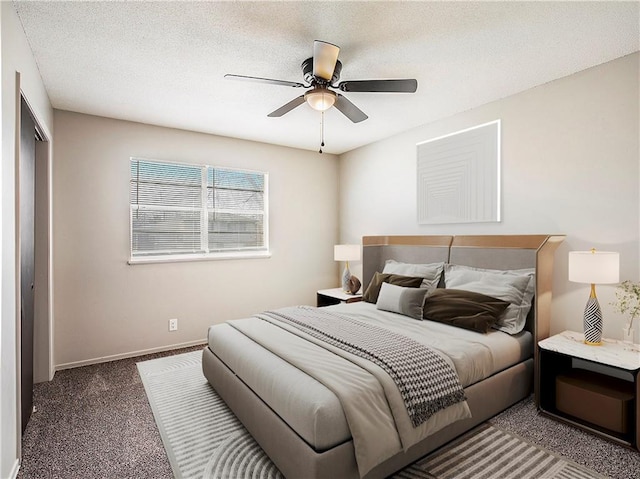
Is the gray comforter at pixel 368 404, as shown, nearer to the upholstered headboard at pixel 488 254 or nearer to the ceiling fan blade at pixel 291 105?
the upholstered headboard at pixel 488 254

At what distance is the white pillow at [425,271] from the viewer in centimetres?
359

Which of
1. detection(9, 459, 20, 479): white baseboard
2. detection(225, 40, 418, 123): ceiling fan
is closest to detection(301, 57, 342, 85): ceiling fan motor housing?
detection(225, 40, 418, 123): ceiling fan

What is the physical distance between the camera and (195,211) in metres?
4.27

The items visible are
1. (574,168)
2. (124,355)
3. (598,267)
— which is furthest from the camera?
(124,355)

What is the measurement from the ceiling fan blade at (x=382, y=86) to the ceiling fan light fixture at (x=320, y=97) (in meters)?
0.11

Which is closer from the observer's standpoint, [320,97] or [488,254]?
[320,97]

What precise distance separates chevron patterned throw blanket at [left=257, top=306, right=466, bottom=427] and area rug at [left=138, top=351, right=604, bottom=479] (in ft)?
1.13

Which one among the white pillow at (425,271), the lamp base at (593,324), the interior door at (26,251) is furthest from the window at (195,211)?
the lamp base at (593,324)

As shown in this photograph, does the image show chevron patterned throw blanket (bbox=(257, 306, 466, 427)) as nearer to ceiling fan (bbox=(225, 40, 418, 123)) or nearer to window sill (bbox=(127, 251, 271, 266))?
ceiling fan (bbox=(225, 40, 418, 123))

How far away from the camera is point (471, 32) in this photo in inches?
86.4

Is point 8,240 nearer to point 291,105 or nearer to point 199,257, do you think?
point 291,105

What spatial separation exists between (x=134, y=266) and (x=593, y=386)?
4.29 metres

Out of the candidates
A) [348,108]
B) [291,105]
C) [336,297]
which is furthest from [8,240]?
[336,297]

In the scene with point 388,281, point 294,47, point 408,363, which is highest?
point 294,47
